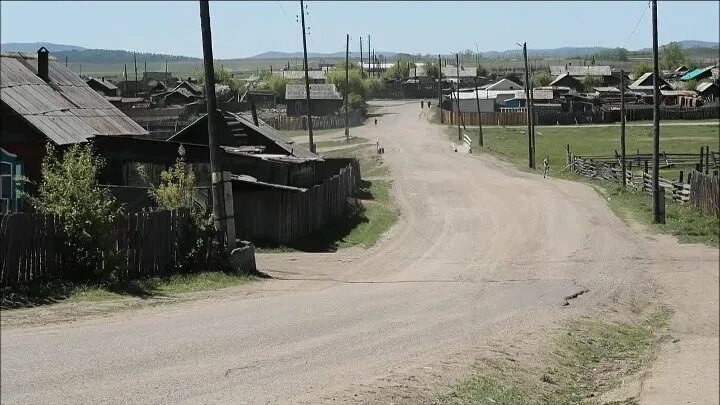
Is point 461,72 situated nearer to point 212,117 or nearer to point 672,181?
point 672,181

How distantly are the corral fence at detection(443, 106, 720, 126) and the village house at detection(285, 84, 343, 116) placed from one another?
13760 millimetres

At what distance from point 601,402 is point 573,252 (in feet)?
54.2

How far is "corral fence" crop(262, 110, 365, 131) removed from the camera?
97.2 meters

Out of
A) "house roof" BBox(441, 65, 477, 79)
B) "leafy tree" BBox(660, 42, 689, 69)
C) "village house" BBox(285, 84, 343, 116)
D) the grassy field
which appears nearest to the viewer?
the grassy field

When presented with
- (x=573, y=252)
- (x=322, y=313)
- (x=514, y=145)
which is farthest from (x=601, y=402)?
(x=514, y=145)

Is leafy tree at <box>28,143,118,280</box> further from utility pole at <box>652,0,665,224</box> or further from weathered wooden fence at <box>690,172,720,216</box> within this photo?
utility pole at <box>652,0,665,224</box>

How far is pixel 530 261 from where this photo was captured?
29578 mm

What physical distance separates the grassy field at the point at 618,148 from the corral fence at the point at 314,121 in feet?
43.8

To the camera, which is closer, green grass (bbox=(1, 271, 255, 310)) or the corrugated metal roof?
green grass (bbox=(1, 271, 255, 310))

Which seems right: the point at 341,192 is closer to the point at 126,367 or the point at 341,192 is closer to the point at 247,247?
the point at 247,247

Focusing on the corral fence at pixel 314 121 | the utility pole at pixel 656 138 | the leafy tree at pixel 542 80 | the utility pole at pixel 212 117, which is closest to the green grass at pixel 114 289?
the utility pole at pixel 212 117

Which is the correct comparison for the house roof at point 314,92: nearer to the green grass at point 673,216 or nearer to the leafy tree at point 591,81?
the leafy tree at point 591,81

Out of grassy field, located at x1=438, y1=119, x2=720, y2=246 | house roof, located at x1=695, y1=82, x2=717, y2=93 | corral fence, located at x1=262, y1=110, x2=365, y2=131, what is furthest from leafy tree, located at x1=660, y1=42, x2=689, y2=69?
grassy field, located at x1=438, y1=119, x2=720, y2=246

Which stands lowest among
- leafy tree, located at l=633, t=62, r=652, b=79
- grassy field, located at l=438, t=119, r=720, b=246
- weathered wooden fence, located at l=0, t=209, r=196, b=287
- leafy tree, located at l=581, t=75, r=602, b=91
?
grassy field, located at l=438, t=119, r=720, b=246
